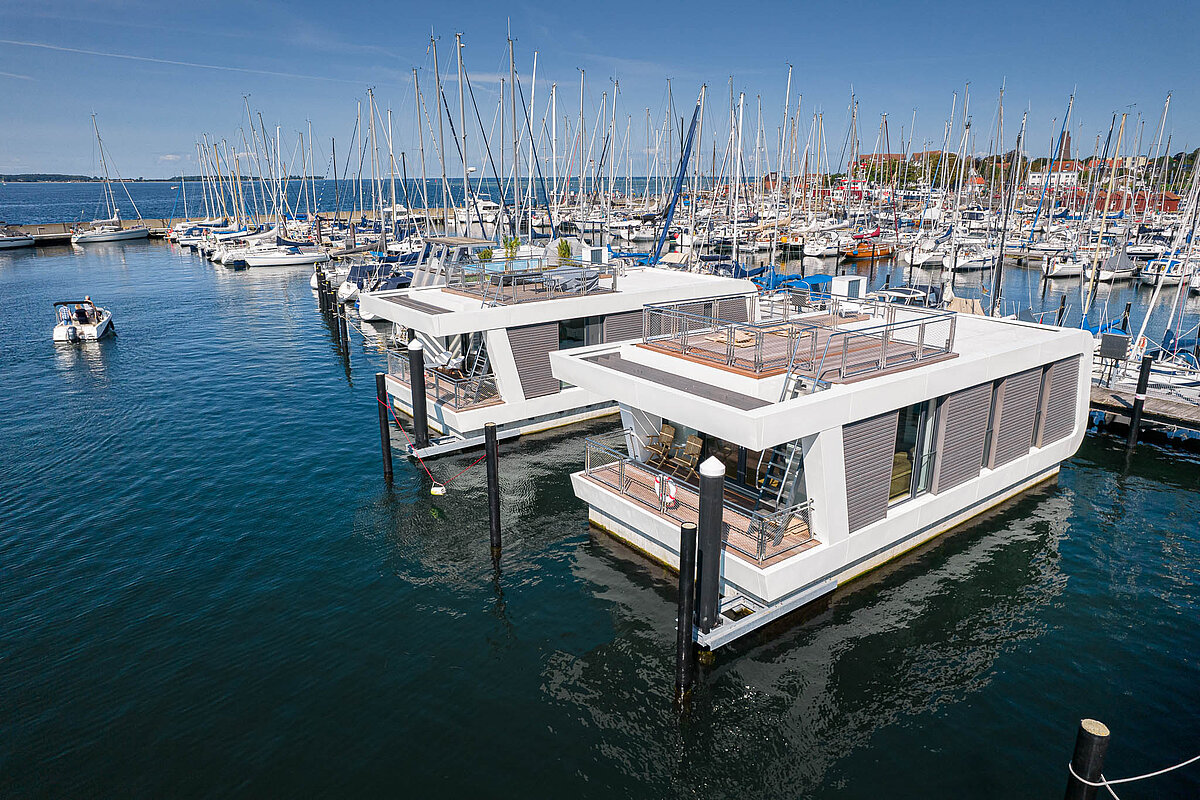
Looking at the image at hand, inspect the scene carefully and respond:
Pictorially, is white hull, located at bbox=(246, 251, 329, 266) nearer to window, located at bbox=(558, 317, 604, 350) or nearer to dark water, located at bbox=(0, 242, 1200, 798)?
dark water, located at bbox=(0, 242, 1200, 798)

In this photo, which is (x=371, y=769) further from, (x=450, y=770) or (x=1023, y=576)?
(x=1023, y=576)

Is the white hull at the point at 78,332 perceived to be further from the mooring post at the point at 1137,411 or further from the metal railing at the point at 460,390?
the mooring post at the point at 1137,411

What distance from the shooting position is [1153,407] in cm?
2369

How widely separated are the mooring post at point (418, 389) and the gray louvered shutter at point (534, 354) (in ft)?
10.9

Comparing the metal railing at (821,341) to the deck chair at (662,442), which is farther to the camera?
the deck chair at (662,442)

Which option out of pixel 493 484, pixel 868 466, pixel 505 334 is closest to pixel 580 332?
pixel 505 334

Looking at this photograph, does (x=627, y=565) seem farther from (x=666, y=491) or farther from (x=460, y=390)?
(x=460, y=390)

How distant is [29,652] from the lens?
13.8 metres

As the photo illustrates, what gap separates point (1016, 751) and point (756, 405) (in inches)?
287

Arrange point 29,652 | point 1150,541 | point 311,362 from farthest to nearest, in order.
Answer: point 311,362 → point 1150,541 → point 29,652

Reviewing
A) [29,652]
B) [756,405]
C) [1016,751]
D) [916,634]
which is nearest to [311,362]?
[29,652]

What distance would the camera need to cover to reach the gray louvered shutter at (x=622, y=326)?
25.8 metres

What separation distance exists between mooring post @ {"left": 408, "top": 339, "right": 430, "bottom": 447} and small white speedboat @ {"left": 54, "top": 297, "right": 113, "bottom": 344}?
31.3 meters

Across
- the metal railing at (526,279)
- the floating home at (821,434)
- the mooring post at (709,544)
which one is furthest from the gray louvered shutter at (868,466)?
the metal railing at (526,279)
